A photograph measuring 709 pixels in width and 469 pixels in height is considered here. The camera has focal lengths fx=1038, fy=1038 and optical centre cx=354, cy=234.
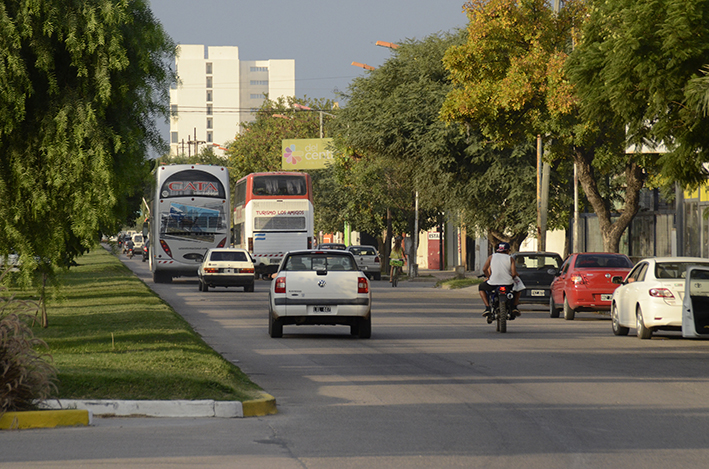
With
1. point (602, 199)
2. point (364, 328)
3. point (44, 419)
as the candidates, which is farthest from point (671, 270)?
point (44, 419)

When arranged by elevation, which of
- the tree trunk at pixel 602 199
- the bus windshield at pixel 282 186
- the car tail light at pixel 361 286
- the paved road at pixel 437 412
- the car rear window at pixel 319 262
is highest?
the bus windshield at pixel 282 186

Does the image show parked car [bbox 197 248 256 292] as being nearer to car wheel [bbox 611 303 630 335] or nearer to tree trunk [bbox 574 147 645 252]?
tree trunk [bbox 574 147 645 252]

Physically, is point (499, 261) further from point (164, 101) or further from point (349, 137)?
point (349, 137)

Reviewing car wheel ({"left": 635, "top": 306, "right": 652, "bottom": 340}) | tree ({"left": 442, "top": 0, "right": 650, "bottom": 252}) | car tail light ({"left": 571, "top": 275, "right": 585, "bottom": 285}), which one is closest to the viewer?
car wheel ({"left": 635, "top": 306, "right": 652, "bottom": 340})

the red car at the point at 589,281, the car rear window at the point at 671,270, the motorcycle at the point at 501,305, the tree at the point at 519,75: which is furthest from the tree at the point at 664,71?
the tree at the point at 519,75

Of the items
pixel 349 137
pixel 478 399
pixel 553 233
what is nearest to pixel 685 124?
pixel 478 399

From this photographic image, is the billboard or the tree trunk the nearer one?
the tree trunk

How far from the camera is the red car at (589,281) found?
23391 millimetres

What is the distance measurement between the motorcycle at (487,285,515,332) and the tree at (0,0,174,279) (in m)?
8.16

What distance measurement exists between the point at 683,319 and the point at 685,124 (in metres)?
3.24

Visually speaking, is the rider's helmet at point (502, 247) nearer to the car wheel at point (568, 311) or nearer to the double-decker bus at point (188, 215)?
the car wheel at point (568, 311)

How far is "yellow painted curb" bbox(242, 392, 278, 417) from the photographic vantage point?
33.1 ft

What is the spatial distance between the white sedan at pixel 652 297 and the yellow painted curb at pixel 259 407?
959cm

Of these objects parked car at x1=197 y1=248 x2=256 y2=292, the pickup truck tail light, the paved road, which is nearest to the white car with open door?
the paved road
